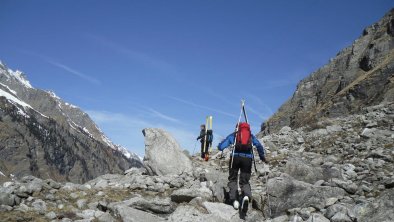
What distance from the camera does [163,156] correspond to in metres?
19.3

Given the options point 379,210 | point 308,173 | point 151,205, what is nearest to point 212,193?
point 151,205

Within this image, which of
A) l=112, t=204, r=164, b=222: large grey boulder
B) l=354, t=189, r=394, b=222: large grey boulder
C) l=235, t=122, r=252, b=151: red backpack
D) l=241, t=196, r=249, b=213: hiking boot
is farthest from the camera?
l=235, t=122, r=252, b=151: red backpack

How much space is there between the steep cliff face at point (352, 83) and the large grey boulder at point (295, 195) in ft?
92.8

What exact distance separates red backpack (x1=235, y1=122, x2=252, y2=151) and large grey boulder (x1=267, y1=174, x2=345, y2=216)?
1.69 meters

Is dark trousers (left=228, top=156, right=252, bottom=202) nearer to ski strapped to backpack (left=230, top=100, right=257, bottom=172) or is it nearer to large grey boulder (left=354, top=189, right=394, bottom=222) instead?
ski strapped to backpack (left=230, top=100, right=257, bottom=172)

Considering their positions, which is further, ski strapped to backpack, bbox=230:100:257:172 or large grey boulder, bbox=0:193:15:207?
ski strapped to backpack, bbox=230:100:257:172

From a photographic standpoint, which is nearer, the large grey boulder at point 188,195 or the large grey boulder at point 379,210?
the large grey boulder at point 379,210

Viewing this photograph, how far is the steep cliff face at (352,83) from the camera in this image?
44.3 meters

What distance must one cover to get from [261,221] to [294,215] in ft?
4.12

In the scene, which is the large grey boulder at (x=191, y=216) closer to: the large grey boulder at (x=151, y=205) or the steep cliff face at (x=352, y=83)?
the large grey boulder at (x=151, y=205)

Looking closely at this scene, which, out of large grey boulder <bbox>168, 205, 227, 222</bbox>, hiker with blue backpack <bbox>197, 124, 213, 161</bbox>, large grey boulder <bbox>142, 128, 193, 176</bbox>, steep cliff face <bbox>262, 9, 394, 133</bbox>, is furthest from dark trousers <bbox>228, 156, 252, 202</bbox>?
steep cliff face <bbox>262, 9, 394, 133</bbox>

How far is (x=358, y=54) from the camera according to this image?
7025 cm

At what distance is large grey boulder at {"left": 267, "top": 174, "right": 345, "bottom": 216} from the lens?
39.9 feet

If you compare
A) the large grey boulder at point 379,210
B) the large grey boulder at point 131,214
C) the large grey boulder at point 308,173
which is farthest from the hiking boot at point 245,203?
the large grey boulder at point 308,173
